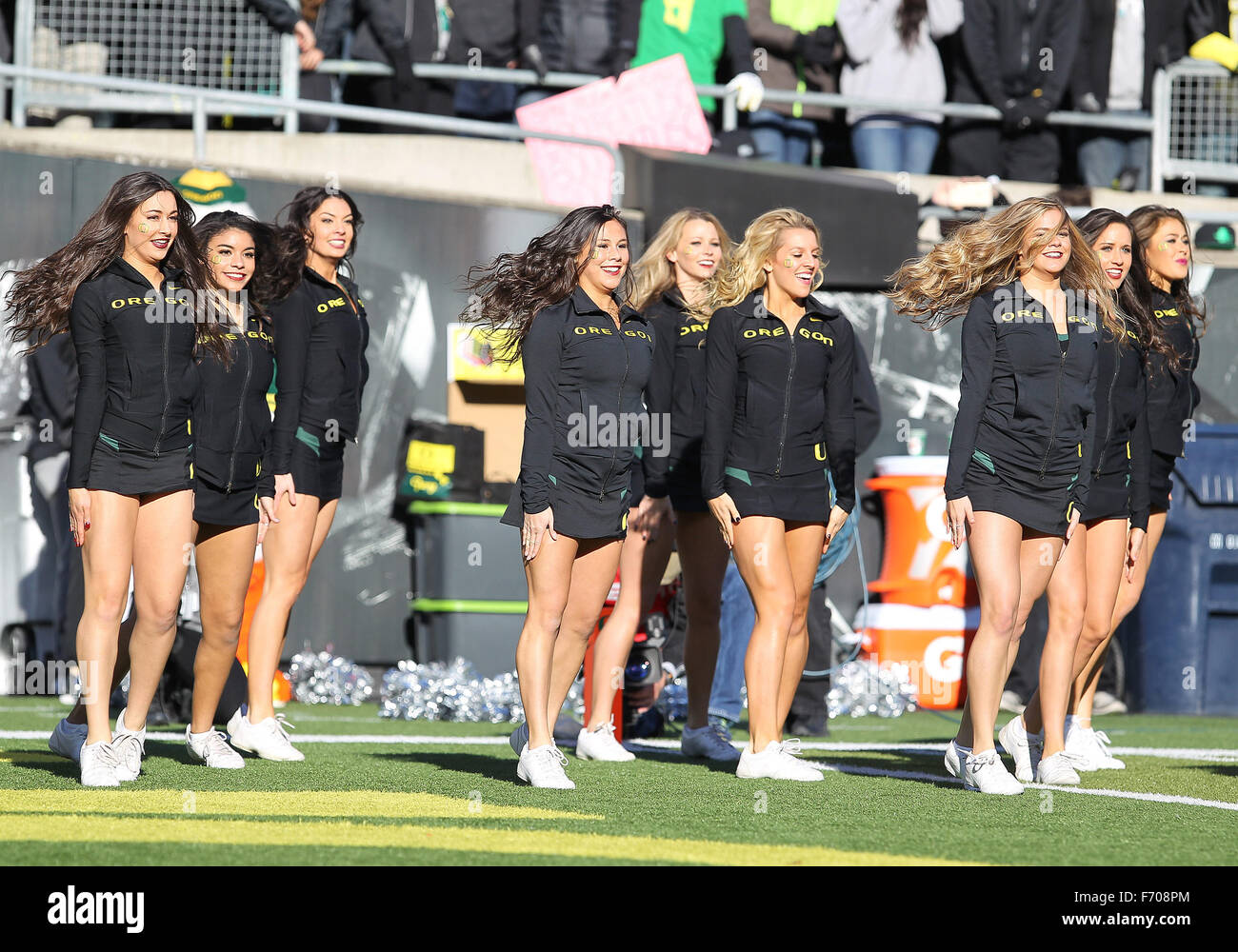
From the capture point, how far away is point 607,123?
39.2 ft

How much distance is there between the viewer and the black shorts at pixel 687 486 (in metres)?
6.97

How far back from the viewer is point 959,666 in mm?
10555

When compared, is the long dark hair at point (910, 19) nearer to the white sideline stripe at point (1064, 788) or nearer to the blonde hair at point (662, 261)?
the blonde hair at point (662, 261)

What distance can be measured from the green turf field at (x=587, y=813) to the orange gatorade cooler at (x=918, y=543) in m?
3.26

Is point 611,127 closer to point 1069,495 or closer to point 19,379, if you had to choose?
point 19,379

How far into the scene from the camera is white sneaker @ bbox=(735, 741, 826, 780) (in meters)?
6.14

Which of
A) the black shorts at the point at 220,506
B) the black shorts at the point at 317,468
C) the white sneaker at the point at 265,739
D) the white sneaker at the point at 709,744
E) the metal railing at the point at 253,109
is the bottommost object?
the white sneaker at the point at 709,744

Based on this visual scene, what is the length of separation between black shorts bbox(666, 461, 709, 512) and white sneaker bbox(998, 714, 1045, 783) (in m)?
1.46

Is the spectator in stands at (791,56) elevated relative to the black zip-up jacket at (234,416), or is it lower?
elevated

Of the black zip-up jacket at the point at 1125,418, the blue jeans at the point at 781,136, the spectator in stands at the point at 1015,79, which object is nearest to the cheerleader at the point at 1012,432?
the black zip-up jacket at the point at 1125,418

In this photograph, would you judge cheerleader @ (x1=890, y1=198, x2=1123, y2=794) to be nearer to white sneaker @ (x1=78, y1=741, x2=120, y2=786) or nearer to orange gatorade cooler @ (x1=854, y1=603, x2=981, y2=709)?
white sneaker @ (x1=78, y1=741, x2=120, y2=786)

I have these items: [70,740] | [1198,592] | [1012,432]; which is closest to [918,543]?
[1198,592]

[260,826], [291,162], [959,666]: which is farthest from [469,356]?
[260,826]
